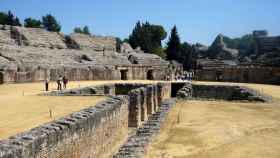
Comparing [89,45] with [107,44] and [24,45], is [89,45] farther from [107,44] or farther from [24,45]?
[24,45]

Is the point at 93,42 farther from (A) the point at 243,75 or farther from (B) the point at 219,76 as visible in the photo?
(A) the point at 243,75

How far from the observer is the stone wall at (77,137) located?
5988 millimetres

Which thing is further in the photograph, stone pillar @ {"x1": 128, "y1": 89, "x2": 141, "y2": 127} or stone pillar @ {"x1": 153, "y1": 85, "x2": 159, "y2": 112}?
stone pillar @ {"x1": 153, "y1": 85, "x2": 159, "y2": 112}

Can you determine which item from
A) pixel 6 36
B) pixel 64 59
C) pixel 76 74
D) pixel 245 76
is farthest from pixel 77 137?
→ pixel 6 36

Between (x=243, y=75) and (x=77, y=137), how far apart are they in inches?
1067

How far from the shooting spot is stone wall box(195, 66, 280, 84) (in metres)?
31.0

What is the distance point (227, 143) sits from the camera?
918 centimetres

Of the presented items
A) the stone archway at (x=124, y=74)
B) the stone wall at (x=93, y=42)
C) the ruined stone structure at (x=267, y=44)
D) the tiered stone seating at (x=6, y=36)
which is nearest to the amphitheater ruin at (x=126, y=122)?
the tiered stone seating at (x=6, y=36)

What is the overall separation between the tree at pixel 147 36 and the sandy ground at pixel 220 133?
47.0 m

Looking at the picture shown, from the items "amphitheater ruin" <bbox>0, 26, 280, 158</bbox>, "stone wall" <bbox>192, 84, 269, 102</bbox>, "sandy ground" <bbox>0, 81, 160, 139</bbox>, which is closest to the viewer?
"amphitheater ruin" <bbox>0, 26, 280, 158</bbox>

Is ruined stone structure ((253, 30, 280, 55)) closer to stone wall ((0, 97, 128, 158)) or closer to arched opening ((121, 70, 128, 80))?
arched opening ((121, 70, 128, 80))

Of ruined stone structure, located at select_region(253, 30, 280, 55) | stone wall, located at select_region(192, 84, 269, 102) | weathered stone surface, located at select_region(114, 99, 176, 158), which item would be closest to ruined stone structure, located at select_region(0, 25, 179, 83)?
stone wall, located at select_region(192, 84, 269, 102)

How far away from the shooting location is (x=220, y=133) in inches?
406

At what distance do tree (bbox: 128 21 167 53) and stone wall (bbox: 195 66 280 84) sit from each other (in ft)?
87.9
